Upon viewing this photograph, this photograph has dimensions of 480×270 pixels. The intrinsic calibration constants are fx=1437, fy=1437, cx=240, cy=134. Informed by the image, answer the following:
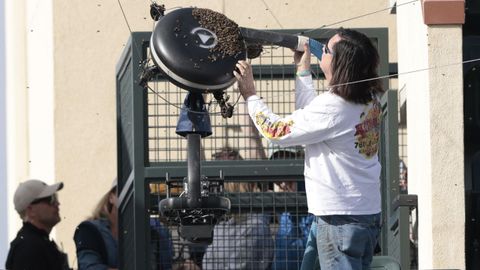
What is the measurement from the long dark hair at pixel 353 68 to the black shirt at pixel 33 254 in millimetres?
2734

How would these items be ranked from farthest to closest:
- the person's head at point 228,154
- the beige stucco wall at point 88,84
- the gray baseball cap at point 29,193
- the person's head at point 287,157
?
1. the beige stucco wall at point 88,84
2. the gray baseball cap at point 29,193
3. the person's head at point 228,154
4. the person's head at point 287,157

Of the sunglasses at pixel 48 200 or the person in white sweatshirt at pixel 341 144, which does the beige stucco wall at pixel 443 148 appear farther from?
the sunglasses at pixel 48 200

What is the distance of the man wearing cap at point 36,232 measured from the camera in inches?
331

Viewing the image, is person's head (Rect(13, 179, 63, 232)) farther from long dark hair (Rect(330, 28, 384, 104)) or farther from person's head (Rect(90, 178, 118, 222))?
long dark hair (Rect(330, 28, 384, 104))

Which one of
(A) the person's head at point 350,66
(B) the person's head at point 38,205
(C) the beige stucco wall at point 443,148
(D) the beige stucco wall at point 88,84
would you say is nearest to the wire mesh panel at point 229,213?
(C) the beige stucco wall at point 443,148

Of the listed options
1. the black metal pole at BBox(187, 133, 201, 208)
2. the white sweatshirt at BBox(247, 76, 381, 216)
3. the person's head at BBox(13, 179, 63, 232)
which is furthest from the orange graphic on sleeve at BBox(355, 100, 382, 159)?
the person's head at BBox(13, 179, 63, 232)

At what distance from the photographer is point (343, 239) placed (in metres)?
6.27

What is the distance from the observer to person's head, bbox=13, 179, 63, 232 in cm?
883

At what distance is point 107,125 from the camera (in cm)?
1354

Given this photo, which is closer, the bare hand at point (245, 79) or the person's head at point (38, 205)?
the bare hand at point (245, 79)

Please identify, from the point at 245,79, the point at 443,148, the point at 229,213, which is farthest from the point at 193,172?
the point at 443,148

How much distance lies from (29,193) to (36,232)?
40 centimetres

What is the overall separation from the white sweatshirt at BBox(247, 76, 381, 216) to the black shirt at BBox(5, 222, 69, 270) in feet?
8.10

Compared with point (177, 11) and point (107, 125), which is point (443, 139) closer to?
point (177, 11)
